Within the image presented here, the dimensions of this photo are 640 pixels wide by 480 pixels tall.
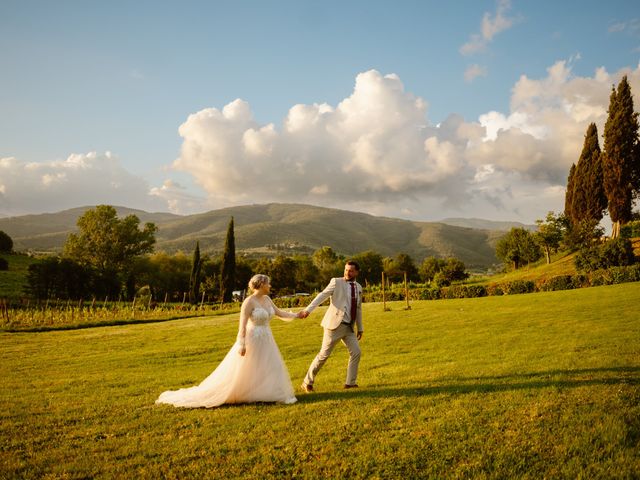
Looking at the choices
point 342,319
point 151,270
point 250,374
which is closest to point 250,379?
point 250,374

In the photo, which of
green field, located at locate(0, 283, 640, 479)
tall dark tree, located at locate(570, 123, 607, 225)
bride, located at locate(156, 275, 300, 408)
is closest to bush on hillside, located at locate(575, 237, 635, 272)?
tall dark tree, located at locate(570, 123, 607, 225)

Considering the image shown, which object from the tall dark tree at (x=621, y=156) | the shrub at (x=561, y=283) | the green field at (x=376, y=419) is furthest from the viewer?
the tall dark tree at (x=621, y=156)

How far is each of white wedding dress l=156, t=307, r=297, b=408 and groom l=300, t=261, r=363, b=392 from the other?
1.02 meters

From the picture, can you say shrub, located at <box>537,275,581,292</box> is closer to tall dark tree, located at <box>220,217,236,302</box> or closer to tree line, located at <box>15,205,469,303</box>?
tree line, located at <box>15,205,469,303</box>

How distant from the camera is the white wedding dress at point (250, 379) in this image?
814 cm

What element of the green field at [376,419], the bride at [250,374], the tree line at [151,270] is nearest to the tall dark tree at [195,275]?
the tree line at [151,270]

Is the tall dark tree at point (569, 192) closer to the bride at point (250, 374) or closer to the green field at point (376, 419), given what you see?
the green field at point (376, 419)

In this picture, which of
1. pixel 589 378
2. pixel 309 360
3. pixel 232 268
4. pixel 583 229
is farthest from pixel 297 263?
pixel 589 378

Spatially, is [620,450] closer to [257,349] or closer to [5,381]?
[257,349]

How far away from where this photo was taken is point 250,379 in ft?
27.0

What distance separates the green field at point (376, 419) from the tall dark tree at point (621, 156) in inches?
1468

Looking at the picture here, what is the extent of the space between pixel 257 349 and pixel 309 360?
6.23 metres

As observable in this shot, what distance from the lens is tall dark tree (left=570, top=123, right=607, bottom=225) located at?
54.1 m

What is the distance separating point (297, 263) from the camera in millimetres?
103438
